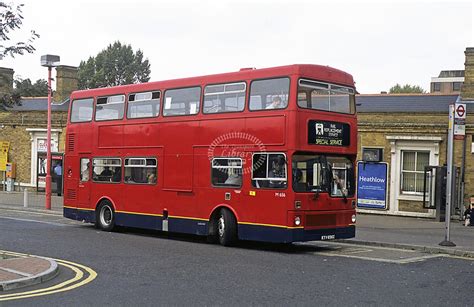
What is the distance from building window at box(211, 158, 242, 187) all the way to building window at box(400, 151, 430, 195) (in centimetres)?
1185

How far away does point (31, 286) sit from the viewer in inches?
355

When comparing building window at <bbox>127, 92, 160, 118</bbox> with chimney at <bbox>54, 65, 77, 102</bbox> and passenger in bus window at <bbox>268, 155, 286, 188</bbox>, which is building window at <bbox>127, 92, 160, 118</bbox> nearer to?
passenger in bus window at <bbox>268, 155, 286, 188</bbox>

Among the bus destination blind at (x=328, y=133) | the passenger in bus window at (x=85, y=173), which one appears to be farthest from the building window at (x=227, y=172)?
the passenger in bus window at (x=85, y=173)

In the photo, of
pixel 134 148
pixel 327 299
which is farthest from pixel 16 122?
pixel 327 299

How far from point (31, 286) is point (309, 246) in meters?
8.10

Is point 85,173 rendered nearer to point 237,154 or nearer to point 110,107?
point 110,107

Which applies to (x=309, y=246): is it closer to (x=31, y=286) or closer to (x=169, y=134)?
(x=169, y=134)

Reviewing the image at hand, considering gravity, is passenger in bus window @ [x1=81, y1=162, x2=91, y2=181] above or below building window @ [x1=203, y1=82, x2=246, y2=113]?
below

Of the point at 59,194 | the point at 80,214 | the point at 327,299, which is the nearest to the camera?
the point at 327,299

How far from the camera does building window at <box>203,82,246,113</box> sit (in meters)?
14.5

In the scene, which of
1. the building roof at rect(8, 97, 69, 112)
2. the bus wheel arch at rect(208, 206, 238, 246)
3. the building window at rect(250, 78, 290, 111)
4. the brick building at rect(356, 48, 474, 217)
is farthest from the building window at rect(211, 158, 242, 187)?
the building roof at rect(8, 97, 69, 112)

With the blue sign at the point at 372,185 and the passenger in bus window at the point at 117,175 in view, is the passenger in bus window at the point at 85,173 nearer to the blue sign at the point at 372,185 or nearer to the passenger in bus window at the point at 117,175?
the passenger in bus window at the point at 117,175

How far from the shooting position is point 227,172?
14789mm

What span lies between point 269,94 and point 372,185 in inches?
481
